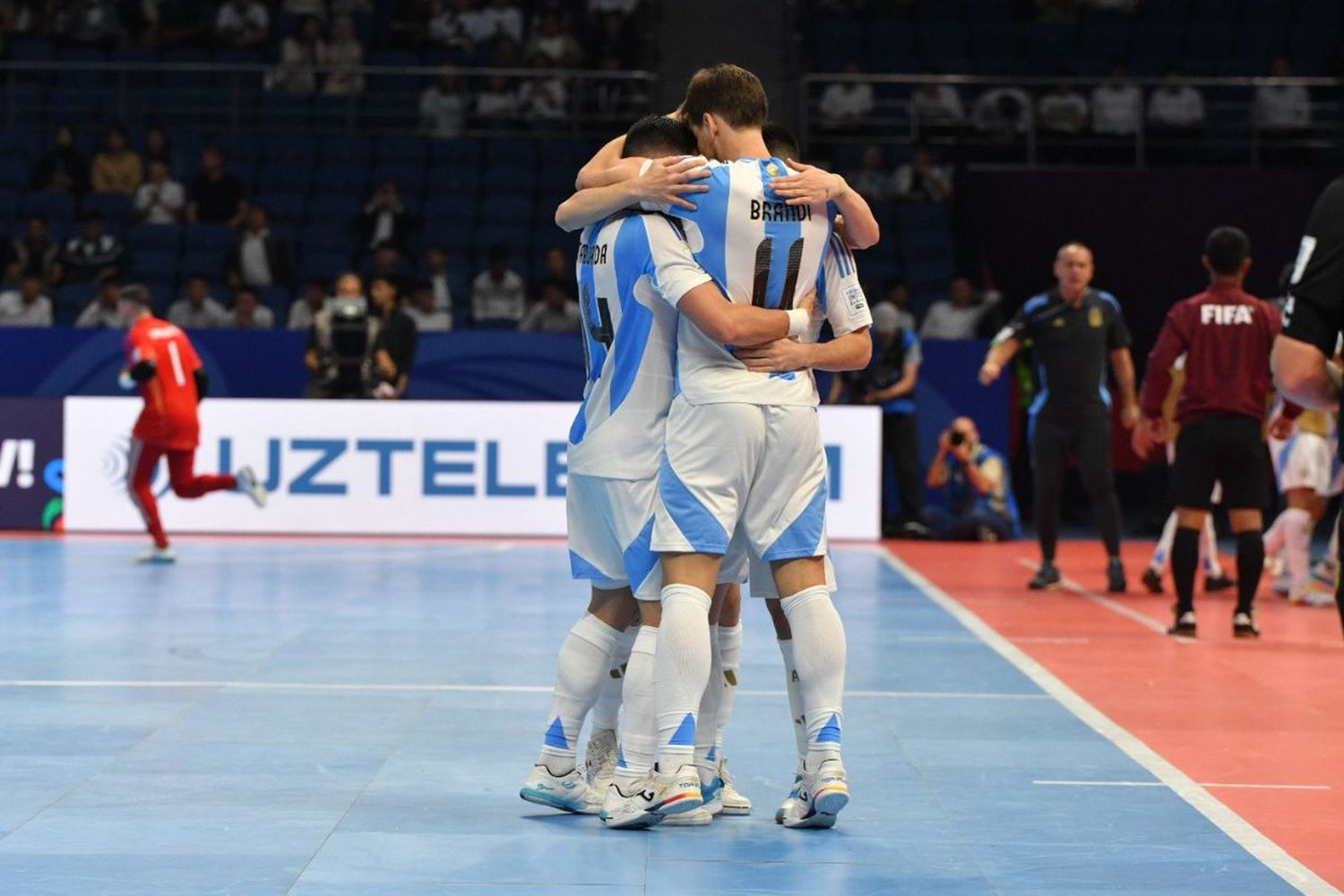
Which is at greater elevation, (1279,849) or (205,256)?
(205,256)

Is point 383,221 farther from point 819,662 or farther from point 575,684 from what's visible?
point 819,662

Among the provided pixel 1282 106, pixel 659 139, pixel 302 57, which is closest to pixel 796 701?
pixel 659 139

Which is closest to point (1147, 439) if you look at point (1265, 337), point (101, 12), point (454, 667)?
point (1265, 337)

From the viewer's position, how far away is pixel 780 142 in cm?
525

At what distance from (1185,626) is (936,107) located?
10.9m

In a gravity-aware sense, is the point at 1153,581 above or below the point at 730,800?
below

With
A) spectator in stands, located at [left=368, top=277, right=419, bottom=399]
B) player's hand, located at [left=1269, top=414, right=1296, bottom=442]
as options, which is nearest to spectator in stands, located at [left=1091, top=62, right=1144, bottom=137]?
spectator in stands, located at [left=368, top=277, right=419, bottom=399]

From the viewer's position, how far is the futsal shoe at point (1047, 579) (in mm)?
11195

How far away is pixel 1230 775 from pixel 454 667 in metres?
3.38

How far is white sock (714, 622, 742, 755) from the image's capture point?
506 centimetres

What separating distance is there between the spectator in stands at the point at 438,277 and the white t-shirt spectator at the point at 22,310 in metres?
3.50

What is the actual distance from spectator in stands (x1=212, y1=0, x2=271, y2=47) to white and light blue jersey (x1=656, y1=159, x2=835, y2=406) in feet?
55.3

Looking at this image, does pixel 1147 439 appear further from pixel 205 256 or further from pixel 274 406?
pixel 205 256

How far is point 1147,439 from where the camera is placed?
9891mm
